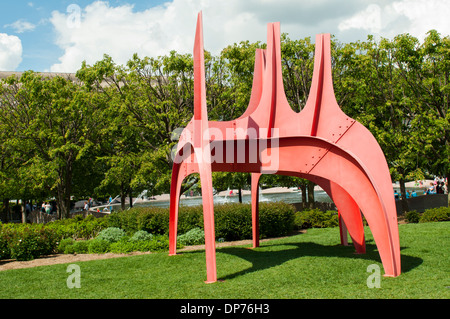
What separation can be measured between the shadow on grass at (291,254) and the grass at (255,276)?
2 cm

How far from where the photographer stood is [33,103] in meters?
22.3

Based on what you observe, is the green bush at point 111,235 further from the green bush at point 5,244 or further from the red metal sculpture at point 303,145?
the red metal sculpture at point 303,145

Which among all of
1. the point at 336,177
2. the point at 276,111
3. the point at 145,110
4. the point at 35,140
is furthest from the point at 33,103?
the point at 336,177

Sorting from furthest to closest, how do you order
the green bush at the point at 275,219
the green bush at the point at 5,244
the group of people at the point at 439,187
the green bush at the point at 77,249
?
the group of people at the point at 439,187, the green bush at the point at 275,219, the green bush at the point at 77,249, the green bush at the point at 5,244

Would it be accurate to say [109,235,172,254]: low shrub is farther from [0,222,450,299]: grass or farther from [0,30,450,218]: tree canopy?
[0,30,450,218]: tree canopy

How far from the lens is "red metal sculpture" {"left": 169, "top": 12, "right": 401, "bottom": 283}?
792cm

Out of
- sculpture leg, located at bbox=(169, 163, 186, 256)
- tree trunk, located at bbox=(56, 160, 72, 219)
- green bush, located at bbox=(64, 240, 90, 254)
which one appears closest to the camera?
sculpture leg, located at bbox=(169, 163, 186, 256)

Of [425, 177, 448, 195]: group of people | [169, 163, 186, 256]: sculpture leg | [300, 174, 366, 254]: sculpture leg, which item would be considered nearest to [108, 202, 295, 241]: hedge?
[169, 163, 186, 256]: sculpture leg

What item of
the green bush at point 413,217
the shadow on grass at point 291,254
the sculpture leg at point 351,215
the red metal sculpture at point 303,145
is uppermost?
the red metal sculpture at point 303,145

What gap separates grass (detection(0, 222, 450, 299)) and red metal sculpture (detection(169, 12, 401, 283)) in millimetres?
707

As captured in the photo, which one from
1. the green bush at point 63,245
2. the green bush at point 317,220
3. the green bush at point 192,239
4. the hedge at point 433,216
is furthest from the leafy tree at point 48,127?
the hedge at point 433,216

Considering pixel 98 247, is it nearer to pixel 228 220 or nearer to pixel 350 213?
pixel 228 220

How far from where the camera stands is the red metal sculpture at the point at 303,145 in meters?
7.92
